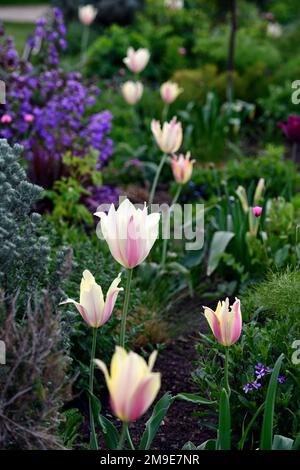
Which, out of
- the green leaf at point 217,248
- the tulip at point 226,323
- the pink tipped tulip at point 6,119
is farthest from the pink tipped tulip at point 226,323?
the pink tipped tulip at point 6,119

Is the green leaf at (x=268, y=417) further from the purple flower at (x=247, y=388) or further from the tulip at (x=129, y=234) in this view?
the tulip at (x=129, y=234)

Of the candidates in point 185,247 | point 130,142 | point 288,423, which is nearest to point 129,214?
point 288,423

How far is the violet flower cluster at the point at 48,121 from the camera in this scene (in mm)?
5008

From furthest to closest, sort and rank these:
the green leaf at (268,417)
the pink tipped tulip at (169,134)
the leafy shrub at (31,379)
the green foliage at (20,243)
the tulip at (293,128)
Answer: the tulip at (293,128)
the pink tipped tulip at (169,134)
the green foliage at (20,243)
the green leaf at (268,417)
the leafy shrub at (31,379)

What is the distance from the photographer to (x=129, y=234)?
2.46 m

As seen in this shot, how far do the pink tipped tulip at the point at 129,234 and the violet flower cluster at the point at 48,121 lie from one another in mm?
2477

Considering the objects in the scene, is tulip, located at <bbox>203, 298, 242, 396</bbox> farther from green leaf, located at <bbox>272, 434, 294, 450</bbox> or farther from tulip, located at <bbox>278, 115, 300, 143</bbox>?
tulip, located at <bbox>278, 115, 300, 143</bbox>

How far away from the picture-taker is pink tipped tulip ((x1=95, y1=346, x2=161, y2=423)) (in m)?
1.92

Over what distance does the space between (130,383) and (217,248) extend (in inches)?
86.6

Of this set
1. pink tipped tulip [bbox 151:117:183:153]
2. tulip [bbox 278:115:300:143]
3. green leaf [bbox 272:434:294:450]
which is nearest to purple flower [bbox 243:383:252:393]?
green leaf [bbox 272:434:294:450]

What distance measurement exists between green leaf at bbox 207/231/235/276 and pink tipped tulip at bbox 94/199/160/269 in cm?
154

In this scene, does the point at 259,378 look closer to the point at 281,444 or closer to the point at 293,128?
the point at 281,444

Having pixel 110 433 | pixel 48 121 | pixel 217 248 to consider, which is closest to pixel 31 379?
pixel 110 433

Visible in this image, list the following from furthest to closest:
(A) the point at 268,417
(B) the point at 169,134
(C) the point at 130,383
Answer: (B) the point at 169,134 → (A) the point at 268,417 → (C) the point at 130,383
